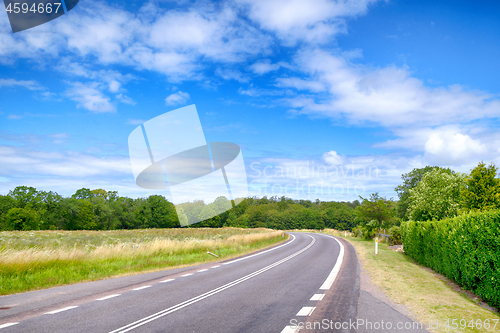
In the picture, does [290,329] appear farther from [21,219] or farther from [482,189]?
[21,219]

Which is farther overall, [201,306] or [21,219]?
[21,219]

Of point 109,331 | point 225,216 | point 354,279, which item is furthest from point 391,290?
point 225,216

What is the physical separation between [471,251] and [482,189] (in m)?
10.2

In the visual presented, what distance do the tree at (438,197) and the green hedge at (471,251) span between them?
16.1 m

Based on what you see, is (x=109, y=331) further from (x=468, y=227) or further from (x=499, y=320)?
(x=468, y=227)

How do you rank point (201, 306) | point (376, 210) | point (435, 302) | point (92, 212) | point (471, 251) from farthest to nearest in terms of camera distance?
point (92, 212), point (376, 210), point (471, 251), point (435, 302), point (201, 306)

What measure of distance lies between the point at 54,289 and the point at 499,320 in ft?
35.0

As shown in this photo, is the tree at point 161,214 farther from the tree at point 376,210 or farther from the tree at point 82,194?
the tree at point 376,210

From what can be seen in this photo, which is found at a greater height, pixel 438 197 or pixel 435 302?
pixel 438 197

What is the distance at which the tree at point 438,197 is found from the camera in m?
26.1

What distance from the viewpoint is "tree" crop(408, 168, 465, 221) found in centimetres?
2614

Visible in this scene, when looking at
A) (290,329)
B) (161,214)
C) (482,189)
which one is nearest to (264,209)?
(161,214)

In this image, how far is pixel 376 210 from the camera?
108 ft

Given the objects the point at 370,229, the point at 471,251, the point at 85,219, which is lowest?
the point at 370,229
